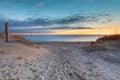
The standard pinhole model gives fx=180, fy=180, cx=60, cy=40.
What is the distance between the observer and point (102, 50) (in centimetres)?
1816

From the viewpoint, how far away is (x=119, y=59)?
14.1 metres

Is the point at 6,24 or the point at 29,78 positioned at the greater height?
the point at 6,24

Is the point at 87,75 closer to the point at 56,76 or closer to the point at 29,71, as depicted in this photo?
the point at 56,76

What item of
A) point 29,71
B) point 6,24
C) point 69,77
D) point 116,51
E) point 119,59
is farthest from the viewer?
point 6,24

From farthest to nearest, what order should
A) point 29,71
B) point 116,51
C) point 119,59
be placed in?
point 116,51 < point 119,59 < point 29,71

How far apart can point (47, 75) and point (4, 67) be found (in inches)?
93.9

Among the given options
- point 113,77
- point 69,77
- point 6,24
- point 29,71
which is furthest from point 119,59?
point 6,24

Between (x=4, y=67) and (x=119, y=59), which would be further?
(x=119, y=59)

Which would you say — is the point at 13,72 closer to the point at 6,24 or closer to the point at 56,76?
the point at 56,76

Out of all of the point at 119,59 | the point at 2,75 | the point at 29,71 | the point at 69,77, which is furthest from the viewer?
the point at 119,59

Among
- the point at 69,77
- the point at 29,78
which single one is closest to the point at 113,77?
the point at 69,77

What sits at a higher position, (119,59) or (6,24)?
(6,24)

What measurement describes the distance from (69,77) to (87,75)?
1.09 meters

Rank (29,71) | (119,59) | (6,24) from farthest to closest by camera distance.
A: (6,24)
(119,59)
(29,71)
